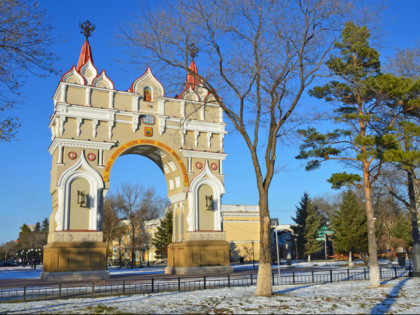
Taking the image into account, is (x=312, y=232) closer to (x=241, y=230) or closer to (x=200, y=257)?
(x=241, y=230)

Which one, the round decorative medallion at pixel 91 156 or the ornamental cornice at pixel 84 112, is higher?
the ornamental cornice at pixel 84 112

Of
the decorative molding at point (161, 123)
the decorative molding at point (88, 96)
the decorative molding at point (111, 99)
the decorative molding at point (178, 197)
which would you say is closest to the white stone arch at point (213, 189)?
the decorative molding at point (178, 197)

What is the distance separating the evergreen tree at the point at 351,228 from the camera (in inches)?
1570

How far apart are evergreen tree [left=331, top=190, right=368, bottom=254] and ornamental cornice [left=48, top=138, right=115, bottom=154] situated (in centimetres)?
2475

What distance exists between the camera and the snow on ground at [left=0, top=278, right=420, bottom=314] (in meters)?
11.4

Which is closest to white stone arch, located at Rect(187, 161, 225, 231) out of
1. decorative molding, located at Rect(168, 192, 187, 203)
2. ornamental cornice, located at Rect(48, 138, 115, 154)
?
decorative molding, located at Rect(168, 192, 187, 203)

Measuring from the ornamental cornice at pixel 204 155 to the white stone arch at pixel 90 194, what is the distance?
21.0 ft

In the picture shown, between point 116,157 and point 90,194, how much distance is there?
304 centimetres

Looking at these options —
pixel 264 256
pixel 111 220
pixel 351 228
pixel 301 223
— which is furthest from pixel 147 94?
pixel 301 223

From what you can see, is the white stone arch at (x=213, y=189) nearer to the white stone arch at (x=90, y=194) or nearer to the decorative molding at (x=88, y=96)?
the white stone arch at (x=90, y=194)

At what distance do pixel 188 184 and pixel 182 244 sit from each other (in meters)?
4.23

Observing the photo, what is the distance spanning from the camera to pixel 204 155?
30797 mm

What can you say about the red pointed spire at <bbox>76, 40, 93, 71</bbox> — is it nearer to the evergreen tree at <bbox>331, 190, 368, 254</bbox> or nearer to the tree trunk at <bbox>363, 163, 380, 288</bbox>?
the tree trunk at <bbox>363, 163, 380, 288</bbox>

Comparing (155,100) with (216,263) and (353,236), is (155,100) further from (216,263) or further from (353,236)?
(353,236)
